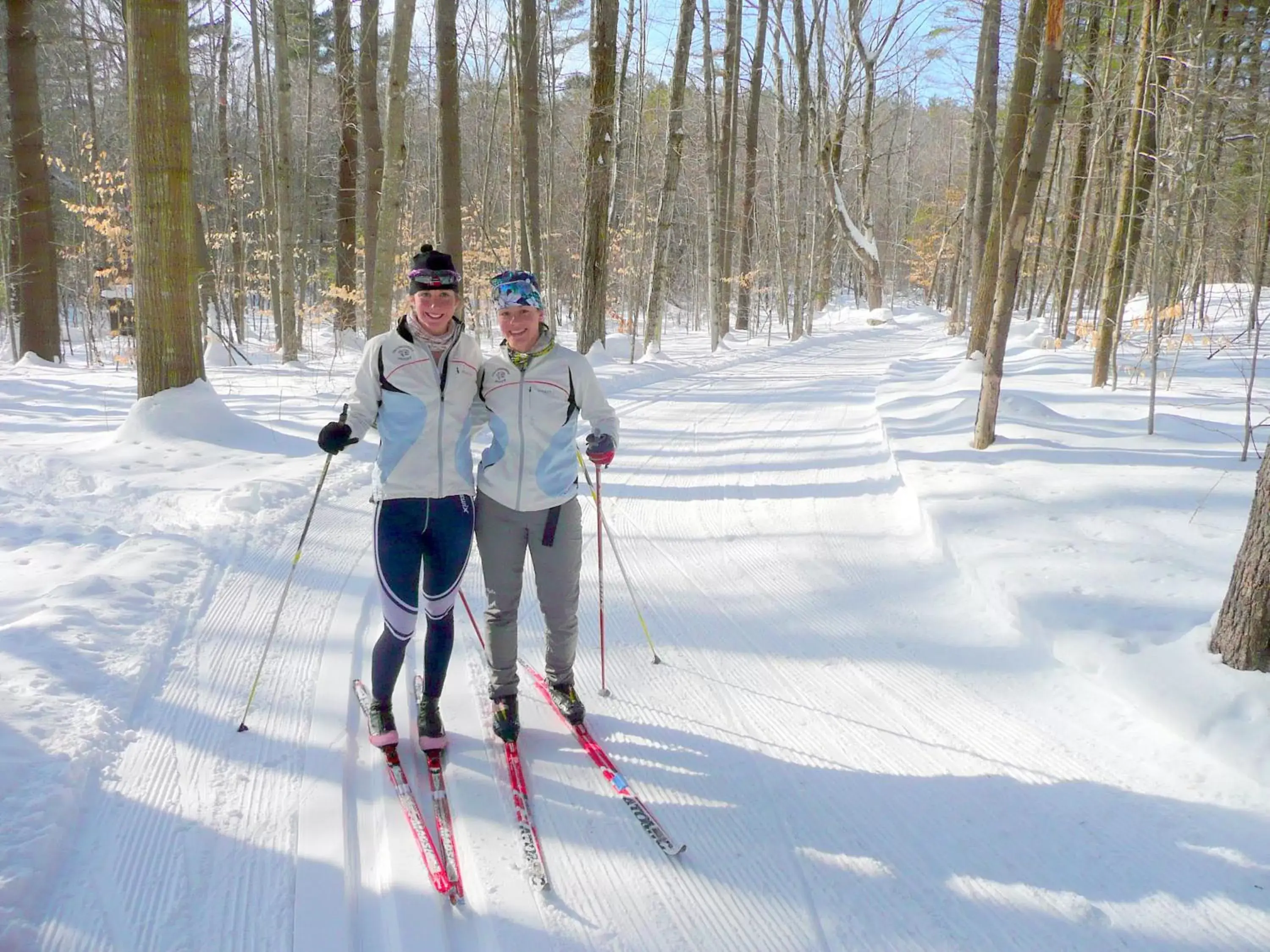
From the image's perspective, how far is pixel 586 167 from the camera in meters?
12.1

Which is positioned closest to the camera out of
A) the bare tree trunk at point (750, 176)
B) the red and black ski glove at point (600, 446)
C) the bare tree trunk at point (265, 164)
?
the red and black ski glove at point (600, 446)

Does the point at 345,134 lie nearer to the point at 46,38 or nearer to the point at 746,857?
the point at 46,38

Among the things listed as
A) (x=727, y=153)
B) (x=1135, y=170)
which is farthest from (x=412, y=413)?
(x=727, y=153)

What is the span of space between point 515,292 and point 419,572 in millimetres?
1211

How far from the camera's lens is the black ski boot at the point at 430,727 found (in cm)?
309

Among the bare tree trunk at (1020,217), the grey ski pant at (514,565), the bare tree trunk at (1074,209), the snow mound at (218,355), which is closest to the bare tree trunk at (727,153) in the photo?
the bare tree trunk at (1074,209)

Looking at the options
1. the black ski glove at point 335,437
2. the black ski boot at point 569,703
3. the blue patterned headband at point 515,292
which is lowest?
the black ski boot at point 569,703

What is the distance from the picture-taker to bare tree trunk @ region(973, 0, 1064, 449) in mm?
6973

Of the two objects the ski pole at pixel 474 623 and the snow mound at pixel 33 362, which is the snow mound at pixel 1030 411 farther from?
the snow mound at pixel 33 362

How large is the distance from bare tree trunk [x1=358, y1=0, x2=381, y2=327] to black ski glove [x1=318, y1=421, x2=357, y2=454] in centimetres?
1441

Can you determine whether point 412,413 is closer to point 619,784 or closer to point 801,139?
point 619,784

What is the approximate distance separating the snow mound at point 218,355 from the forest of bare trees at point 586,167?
3.15ft

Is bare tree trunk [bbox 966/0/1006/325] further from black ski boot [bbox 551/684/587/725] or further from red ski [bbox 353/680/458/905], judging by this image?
red ski [bbox 353/680/458/905]

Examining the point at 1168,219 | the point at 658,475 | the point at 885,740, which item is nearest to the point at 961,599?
the point at 885,740
